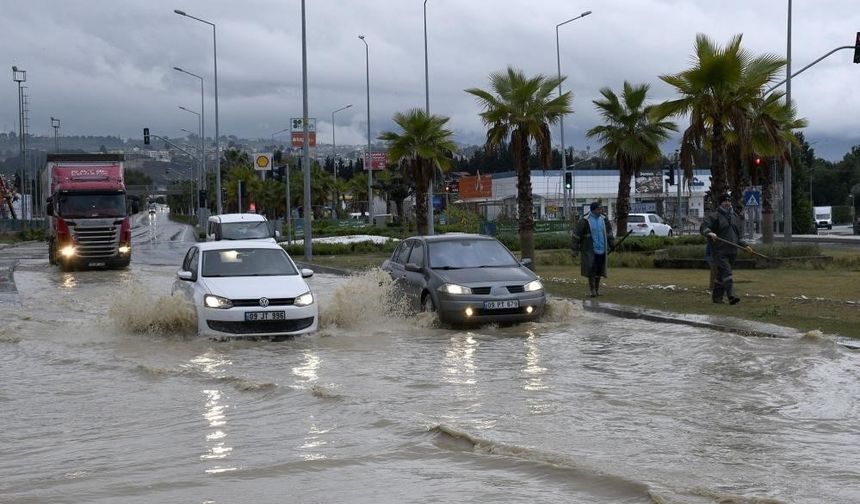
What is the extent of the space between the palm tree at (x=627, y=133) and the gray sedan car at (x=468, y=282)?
77.7 ft

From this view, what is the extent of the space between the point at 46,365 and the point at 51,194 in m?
22.9

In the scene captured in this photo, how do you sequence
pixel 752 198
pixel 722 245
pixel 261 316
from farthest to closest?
pixel 752 198 → pixel 722 245 → pixel 261 316

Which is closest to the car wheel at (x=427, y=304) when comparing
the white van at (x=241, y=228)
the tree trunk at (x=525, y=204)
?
the tree trunk at (x=525, y=204)

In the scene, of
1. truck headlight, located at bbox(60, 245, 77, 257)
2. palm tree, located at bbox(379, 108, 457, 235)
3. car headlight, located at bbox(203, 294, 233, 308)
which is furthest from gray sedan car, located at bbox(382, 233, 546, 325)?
palm tree, located at bbox(379, 108, 457, 235)

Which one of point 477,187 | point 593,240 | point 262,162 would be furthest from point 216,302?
point 477,187

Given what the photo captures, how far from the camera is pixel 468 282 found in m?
15.6

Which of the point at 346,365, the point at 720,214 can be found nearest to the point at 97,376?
the point at 346,365

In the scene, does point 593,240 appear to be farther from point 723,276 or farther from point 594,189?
point 594,189

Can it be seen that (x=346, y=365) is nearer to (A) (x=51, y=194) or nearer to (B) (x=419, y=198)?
(A) (x=51, y=194)

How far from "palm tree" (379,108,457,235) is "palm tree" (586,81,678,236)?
5.47 meters

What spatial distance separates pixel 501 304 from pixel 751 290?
7250 millimetres

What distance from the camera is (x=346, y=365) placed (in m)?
12.6

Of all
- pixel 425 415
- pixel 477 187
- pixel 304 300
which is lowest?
pixel 425 415

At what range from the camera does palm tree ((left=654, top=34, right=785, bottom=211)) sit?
20391 millimetres
